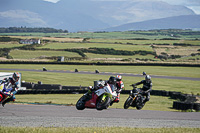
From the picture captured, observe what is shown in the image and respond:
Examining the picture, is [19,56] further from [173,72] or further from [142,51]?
[173,72]

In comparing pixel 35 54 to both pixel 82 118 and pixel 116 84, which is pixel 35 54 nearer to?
pixel 82 118

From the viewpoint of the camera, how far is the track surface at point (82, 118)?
17.9 metres

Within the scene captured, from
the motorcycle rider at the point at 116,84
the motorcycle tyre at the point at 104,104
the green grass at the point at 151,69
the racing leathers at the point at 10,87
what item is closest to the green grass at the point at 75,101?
the racing leathers at the point at 10,87

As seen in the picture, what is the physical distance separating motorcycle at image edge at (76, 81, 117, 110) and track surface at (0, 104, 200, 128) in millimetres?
3943

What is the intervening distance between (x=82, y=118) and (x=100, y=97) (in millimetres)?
6512

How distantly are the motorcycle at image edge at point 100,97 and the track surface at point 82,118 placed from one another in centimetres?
394

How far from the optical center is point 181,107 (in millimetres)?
27406

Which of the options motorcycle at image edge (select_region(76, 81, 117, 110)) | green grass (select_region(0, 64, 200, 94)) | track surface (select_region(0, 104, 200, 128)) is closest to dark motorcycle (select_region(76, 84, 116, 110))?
motorcycle at image edge (select_region(76, 81, 117, 110))

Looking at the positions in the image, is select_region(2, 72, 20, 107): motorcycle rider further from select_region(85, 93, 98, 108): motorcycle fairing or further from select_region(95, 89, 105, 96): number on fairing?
select_region(95, 89, 105, 96): number on fairing

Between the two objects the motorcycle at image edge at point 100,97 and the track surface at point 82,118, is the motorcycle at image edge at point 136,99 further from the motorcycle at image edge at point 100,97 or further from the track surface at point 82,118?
the track surface at point 82,118

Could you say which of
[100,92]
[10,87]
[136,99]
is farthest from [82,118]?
[100,92]

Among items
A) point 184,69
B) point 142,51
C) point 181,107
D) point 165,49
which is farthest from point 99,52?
point 181,107

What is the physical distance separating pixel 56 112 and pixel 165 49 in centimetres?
13567

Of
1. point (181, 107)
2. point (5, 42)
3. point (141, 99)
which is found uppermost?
point (5, 42)
